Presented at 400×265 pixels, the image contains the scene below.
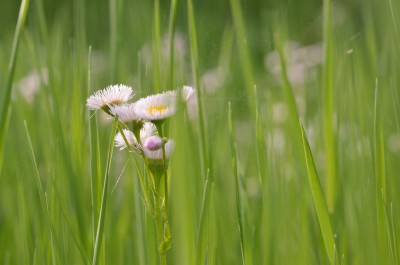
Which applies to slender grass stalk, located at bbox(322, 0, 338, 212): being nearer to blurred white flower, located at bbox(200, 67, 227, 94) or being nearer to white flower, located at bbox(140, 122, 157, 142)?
white flower, located at bbox(140, 122, 157, 142)

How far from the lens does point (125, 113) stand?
51cm

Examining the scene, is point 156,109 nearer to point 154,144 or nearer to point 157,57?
point 154,144

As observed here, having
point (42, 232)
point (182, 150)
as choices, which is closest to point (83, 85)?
point (42, 232)

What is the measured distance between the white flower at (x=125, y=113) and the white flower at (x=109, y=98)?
0.05 ft

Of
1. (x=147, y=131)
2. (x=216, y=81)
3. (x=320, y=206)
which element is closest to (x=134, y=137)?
(x=147, y=131)

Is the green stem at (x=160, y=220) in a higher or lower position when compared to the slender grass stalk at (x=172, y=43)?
lower

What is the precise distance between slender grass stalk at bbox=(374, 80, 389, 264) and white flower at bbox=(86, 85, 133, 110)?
0.20 meters

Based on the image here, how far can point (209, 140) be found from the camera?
587mm

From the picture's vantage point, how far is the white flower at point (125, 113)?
20.1 inches

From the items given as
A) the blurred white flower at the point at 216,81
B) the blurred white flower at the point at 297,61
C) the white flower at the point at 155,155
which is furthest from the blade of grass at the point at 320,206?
the blurred white flower at the point at 297,61

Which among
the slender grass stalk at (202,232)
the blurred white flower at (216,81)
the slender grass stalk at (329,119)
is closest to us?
the slender grass stalk at (202,232)

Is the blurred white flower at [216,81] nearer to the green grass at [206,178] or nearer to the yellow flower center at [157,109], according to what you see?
the green grass at [206,178]

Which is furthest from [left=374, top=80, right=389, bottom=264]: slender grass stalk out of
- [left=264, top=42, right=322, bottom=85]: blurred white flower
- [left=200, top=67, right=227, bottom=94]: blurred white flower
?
[left=264, top=42, right=322, bottom=85]: blurred white flower

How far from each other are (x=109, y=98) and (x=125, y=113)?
1.1 inches
